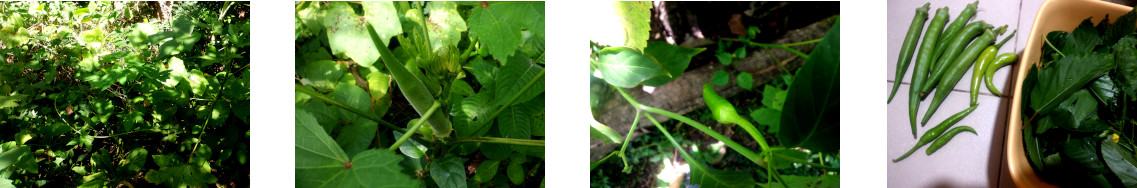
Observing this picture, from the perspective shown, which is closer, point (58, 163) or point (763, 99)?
point (58, 163)

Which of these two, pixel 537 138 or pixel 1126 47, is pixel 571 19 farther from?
pixel 1126 47

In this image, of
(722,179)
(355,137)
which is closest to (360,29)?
(355,137)

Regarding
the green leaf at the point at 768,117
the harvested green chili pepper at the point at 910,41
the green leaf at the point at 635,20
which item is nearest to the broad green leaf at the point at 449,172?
the green leaf at the point at 635,20

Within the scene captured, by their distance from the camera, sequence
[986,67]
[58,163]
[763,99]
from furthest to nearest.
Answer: [763,99] < [986,67] < [58,163]

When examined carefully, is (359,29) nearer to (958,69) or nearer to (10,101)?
(10,101)

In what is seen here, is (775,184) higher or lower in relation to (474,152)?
lower

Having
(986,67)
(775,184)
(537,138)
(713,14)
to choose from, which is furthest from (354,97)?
(986,67)

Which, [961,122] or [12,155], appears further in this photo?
[961,122]
